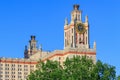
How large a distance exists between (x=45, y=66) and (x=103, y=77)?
→ 15217mm

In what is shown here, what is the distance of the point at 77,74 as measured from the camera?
5128 inches

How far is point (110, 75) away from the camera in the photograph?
133m

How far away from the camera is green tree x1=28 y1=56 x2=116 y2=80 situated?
130 m

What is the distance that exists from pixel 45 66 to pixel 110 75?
16.3 meters

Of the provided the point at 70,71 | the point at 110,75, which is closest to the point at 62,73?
the point at 70,71

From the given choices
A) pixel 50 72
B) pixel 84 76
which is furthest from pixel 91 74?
pixel 50 72

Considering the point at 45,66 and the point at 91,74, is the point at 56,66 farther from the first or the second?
the point at 91,74

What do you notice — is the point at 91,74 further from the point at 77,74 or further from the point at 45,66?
the point at 45,66

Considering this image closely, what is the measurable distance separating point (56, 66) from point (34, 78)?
20.9 ft

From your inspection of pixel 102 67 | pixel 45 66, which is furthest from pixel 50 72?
pixel 102 67

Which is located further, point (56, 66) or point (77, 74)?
point (56, 66)

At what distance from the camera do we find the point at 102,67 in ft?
442

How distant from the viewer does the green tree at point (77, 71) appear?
130375 millimetres

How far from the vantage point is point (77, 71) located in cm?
13112
